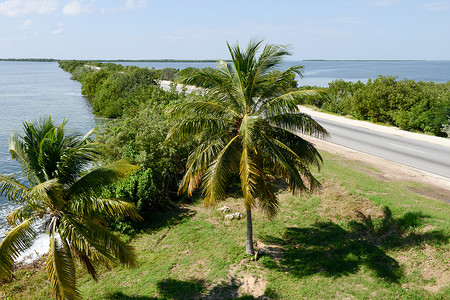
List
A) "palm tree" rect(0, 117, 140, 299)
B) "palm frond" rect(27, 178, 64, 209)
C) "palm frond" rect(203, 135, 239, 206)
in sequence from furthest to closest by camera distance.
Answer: "palm frond" rect(203, 135, 239, 206) → "palm tree" rect(0, 117, 140, 299) → "palm frond" rect(27, 178, 64, 209)

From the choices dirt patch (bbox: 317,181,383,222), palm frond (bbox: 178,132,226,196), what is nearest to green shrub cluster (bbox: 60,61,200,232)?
palm frond (bbox: 178,132,226,196)

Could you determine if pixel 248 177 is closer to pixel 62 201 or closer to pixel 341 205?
pixel 62 201

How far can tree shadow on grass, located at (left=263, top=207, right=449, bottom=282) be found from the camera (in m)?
10.9

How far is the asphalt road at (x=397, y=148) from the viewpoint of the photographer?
20500 millimetres

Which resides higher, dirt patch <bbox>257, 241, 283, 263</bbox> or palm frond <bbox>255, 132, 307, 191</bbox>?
palm frond <bbox>255, 132, 307, 191</bbox>

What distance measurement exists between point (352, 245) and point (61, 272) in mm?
10102

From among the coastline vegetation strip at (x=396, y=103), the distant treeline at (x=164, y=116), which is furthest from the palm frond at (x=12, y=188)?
the coastline vegetation strip at (x=396, y=103)

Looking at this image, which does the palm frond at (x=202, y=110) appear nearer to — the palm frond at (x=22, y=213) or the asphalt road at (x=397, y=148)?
the palm frond at (x=22, y=213)

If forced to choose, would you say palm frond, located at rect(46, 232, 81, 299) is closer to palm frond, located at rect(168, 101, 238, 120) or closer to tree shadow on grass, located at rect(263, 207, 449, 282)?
palm frond, located at rect(168, 101, 238, 120)

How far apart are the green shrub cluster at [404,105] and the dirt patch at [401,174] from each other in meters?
5.96

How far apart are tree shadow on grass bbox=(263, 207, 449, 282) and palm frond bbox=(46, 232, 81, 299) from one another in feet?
22.8

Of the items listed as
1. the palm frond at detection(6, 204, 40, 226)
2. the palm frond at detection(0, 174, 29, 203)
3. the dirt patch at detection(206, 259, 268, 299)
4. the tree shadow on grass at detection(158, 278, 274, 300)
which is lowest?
the tree shadow on grass at detection(158, 278, 274, 300)

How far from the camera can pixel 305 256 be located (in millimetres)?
12055

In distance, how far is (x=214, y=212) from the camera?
17.0 meters
